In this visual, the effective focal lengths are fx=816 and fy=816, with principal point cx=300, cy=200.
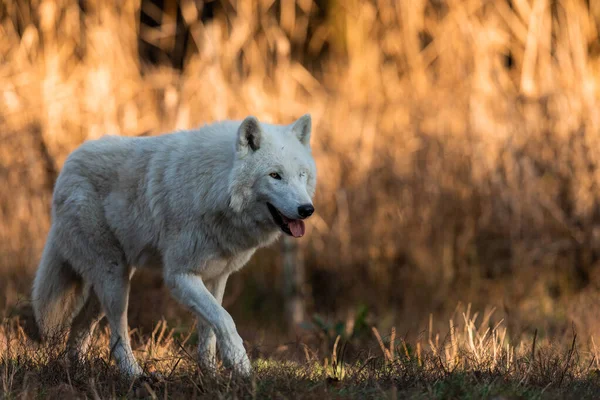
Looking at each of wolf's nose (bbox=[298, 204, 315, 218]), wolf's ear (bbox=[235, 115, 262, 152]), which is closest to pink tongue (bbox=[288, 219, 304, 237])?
wolf's nose (bbox=[298, 204, 315, 218])

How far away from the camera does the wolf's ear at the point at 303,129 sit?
529 centimetres

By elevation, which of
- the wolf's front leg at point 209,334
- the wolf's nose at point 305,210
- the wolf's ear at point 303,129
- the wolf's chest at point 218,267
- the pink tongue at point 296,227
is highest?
the wolf's ear at point 303,129

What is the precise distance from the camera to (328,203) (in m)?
9.27

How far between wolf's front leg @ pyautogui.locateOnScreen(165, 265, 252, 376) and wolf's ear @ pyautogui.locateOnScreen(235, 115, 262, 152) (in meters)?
0.85

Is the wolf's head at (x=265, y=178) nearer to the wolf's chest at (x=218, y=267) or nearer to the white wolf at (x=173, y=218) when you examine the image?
the white wolf at (x=173, y=218)

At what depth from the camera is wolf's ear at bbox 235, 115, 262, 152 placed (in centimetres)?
488

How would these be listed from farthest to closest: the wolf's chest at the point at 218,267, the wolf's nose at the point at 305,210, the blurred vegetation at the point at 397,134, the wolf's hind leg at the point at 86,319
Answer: the blurred vegetation at the point at 397,134 → the wolf's hind leg at the point at 86,319 → the wolf's chest at the point at 218,267 → the wolf's nose at the point at 305,210

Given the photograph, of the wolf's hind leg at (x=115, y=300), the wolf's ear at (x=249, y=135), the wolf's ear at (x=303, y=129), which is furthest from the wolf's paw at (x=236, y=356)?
the wolf's ear at (x=303, y=129)

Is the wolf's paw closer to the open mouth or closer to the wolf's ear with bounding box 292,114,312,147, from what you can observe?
the open mouth

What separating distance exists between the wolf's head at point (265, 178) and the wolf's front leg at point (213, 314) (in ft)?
1.76

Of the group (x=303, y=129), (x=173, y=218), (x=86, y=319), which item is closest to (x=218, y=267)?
(x=173, y=218)

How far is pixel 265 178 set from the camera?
4891mm

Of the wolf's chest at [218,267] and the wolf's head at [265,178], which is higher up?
the wolf's head at [265,178]

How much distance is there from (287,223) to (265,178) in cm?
30
